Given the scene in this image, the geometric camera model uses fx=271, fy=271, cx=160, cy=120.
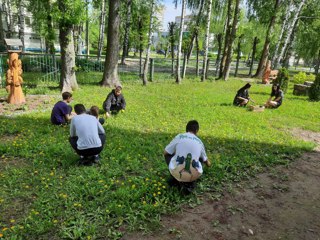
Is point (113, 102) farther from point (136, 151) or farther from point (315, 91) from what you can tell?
point (315, 91)

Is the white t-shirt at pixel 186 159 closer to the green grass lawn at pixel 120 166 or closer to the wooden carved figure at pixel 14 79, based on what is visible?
the green grass lawn at pixel 120 166

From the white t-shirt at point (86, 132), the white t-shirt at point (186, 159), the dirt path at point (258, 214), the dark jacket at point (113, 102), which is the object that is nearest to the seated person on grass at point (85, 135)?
the white t-shirt at point (86, 132)

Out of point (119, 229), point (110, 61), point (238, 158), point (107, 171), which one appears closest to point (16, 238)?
point (119, 229)

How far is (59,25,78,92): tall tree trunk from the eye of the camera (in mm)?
11484

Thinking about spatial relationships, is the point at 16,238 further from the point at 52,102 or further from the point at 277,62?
the point at 277,62

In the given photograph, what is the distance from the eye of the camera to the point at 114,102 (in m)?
8.81

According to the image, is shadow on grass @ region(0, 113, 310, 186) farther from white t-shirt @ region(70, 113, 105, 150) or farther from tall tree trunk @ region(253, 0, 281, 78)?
tall tree trunk @ region(253, 0, 281, 78)

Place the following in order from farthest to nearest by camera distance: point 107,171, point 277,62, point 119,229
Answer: point 277,62, point 107,171, point 119,229

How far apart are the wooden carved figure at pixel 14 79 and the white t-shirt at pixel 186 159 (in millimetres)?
7519

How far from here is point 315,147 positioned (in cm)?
713

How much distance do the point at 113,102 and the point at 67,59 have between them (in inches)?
179

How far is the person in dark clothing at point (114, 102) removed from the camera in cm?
851

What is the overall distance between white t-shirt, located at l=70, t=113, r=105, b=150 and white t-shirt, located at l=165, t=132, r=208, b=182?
1.57 m

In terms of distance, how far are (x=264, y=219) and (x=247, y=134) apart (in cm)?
396
